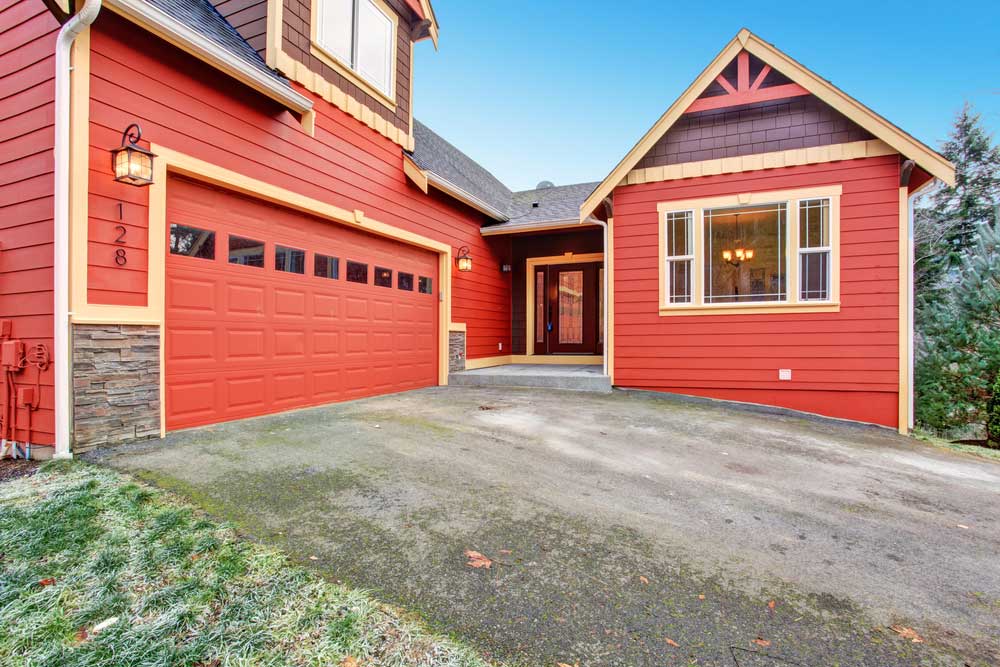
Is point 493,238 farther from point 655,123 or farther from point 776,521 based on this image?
point 776,521

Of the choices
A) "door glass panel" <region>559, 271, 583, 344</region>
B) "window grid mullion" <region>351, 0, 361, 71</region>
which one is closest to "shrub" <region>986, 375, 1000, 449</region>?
"door glass panel" <region>559, 271, 583, 344</region>

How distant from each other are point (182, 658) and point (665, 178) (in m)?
7.61

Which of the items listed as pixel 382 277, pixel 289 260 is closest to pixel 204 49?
pixel 289 260

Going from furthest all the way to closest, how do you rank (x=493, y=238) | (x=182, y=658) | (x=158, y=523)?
(x=493, y=238)
(x=158, y=523)
(x=182, y=658)

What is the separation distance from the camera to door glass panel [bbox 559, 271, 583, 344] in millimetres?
10414

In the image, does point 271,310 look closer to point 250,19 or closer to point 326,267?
point 326,267

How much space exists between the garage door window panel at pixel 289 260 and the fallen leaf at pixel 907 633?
5596 mm

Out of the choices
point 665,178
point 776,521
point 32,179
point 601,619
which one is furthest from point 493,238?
point 601,619

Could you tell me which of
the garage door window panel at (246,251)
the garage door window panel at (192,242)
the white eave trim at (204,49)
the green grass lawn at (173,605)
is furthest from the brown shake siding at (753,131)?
the green grass lawn at (173,605)

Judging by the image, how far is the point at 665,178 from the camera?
277 inches

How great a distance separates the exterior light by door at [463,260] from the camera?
834 cm

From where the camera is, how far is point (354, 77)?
6023mm

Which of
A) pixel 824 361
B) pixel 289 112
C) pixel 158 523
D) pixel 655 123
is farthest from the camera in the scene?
pixel 655 123

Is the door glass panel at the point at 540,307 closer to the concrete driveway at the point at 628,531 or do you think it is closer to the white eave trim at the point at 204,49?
the concrete driveway at the point at 628,531
